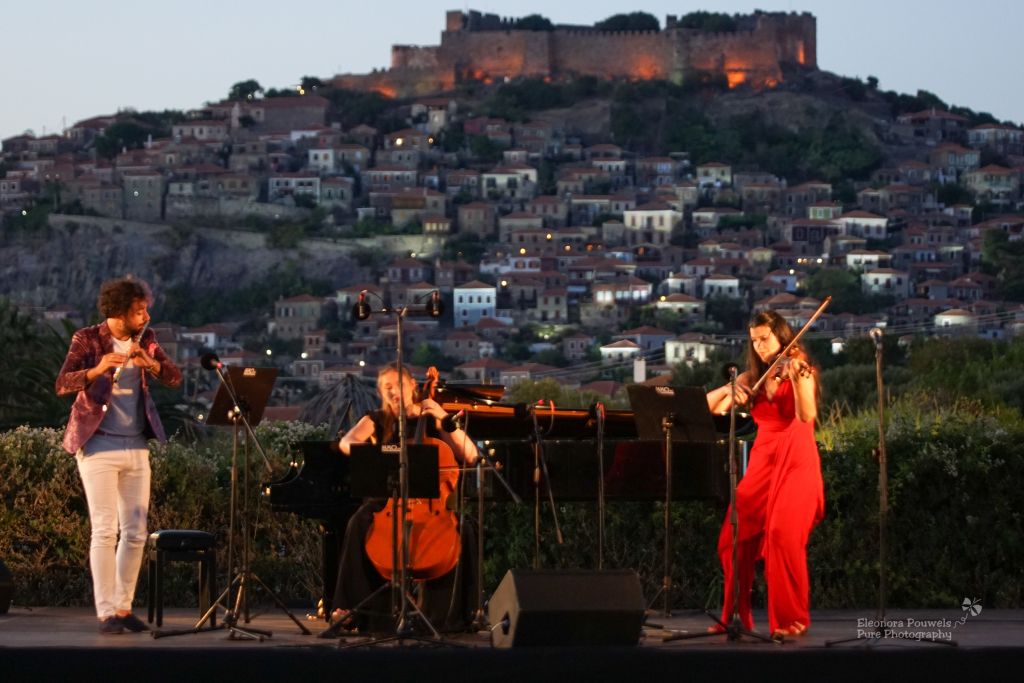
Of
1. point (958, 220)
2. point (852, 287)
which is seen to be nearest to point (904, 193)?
point (958, 220)

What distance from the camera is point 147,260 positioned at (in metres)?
111

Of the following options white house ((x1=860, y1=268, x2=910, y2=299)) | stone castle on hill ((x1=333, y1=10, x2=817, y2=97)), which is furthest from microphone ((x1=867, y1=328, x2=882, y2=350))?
stone castle on hill ((x1=333, y1=10, x2=817, y2=97))

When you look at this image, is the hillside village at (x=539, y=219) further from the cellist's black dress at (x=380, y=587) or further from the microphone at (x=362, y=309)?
the microphone at (x=362, y=309)

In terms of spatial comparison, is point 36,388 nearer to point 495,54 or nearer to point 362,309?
point 362,309

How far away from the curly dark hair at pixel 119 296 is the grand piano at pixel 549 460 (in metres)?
0.86

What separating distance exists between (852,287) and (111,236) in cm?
4317

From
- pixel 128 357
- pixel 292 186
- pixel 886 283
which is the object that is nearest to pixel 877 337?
pixel 128 357

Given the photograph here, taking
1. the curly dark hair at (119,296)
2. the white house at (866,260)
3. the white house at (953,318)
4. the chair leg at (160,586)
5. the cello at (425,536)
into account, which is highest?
the curly dark hair at (119,296)

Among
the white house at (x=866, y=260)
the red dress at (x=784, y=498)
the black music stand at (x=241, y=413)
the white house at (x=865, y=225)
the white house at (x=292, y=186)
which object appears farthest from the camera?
the white house at (x=292, y=186)

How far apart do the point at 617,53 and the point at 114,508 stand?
13167 cm

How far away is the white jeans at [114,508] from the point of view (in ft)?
21.8

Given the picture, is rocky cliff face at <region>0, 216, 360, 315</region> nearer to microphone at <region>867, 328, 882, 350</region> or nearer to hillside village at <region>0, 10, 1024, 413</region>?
hillside village at <region>0, 10, 1024, 413</region>

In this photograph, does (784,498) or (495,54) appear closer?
(784,498)

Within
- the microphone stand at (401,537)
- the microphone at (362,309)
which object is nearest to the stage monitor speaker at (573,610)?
the microphone stand at (401,537)
